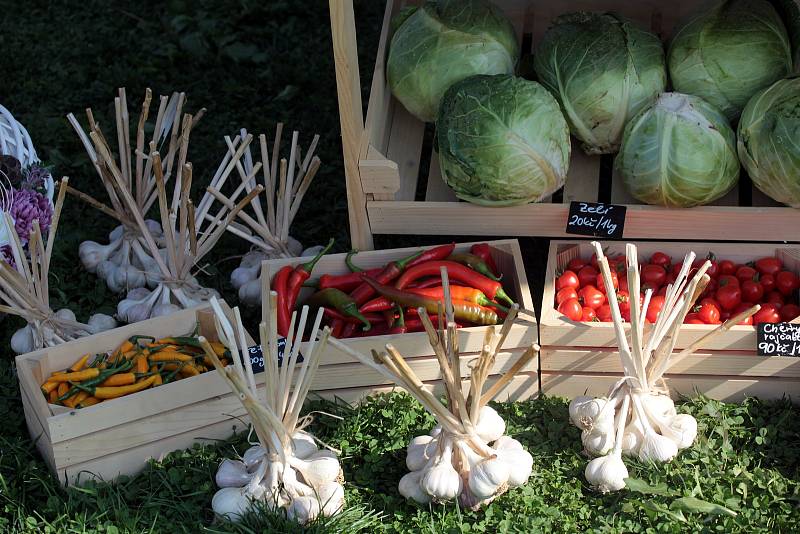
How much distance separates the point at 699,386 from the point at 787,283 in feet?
1.60

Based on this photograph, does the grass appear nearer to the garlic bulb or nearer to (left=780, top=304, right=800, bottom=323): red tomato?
the garlic bulb

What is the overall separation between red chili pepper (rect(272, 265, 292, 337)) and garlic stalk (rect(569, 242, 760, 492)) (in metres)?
1.02

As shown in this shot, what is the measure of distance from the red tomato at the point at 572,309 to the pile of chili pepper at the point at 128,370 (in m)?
1.16

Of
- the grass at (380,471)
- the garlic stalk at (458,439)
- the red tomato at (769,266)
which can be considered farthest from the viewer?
the red tomato at (769,266)

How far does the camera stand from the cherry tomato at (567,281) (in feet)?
11.6

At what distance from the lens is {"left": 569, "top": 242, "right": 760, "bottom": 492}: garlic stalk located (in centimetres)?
308

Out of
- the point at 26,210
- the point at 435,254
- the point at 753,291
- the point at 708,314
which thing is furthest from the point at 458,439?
the point at 26,210

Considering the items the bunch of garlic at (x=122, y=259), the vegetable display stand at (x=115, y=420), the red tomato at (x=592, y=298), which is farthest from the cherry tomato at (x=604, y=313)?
the bunch of garlic at (x=122, y=259)

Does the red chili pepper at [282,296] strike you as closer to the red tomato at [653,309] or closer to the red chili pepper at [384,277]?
the red chili pepper at [384,277]

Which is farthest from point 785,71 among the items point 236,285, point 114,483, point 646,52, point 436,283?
point 114,483

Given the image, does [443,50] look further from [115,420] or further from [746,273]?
[115,420]

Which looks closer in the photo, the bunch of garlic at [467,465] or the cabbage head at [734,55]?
the bunch of garlic at [467,465]

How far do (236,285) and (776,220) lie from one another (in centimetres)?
207

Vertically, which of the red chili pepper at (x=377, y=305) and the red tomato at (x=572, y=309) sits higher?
the red tomato at (x=572, y=309)
